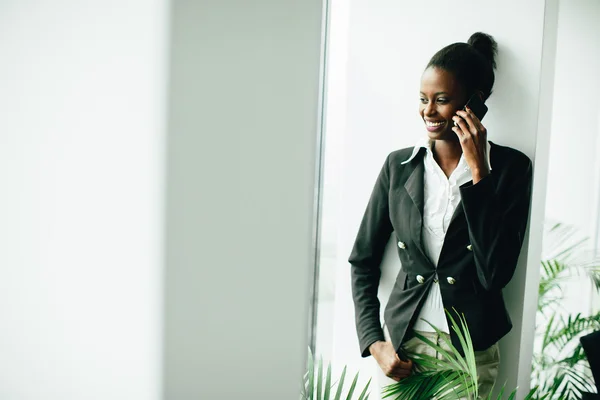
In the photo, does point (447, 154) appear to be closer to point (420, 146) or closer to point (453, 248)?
point (420, 146)

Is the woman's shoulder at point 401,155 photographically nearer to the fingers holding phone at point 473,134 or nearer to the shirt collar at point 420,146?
the shirt collar at point 420,146

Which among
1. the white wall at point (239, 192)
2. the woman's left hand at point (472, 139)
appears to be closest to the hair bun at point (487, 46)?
the woman's left hand at point (472, 139)

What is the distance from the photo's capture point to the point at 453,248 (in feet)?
3.23

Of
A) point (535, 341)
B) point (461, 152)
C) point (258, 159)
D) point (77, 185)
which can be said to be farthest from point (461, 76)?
point (77, 185)

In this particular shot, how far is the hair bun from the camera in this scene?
0.97 metres

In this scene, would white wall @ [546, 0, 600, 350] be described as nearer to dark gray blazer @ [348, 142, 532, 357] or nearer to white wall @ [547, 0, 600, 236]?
white wall @ [547, 0, 600, 236]

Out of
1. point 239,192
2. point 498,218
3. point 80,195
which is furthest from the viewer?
point 498,218

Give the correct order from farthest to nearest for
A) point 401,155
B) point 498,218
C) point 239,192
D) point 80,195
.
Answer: point 401,155
point 498,218
point 239,192
point 80,195

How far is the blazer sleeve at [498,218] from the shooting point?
37.3 inches

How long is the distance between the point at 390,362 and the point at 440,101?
561 mm

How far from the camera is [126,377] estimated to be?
29.7 inches

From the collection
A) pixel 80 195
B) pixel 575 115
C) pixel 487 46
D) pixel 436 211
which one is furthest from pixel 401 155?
pixel 80 195

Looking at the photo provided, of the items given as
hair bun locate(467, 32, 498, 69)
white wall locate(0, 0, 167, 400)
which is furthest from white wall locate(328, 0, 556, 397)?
white wall locate(0, 0, 167, 400)

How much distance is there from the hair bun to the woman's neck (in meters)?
0.18
